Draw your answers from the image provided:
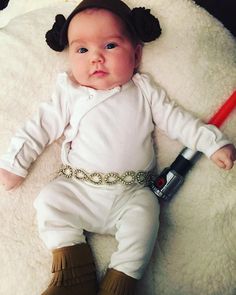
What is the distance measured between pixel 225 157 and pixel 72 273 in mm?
478

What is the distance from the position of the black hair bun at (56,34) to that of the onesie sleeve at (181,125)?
268 mm

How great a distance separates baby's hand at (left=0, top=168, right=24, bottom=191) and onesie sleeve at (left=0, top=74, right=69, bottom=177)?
0.03ft

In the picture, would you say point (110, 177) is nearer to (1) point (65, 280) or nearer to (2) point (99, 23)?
(1) point (65, 280)

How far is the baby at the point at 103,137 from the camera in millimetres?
1069

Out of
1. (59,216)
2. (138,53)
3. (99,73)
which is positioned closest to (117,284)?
(59,216)

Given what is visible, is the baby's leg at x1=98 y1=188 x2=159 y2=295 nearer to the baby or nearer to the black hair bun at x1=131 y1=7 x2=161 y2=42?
the baby

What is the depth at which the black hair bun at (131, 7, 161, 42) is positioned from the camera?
3.76ft

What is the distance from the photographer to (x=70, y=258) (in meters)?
1.02

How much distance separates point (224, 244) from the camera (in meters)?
1.08

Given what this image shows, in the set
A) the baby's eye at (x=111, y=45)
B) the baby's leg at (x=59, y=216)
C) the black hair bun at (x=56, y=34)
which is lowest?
the baby's leg at (x=59, y=216)

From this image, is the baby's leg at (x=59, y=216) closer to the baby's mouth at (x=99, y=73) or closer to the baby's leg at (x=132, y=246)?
the baby's leg at (x=132, y=246)

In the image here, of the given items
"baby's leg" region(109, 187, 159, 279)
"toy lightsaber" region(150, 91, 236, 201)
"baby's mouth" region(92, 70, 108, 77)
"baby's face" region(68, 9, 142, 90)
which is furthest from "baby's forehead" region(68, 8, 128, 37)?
"baby's leg" region(109, 187, 159, 279)

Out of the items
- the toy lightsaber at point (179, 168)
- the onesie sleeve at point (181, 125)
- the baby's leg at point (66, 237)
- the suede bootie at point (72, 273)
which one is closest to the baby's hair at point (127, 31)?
the onesie sleeve at point (181, 125)

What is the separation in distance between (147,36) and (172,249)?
589mm
